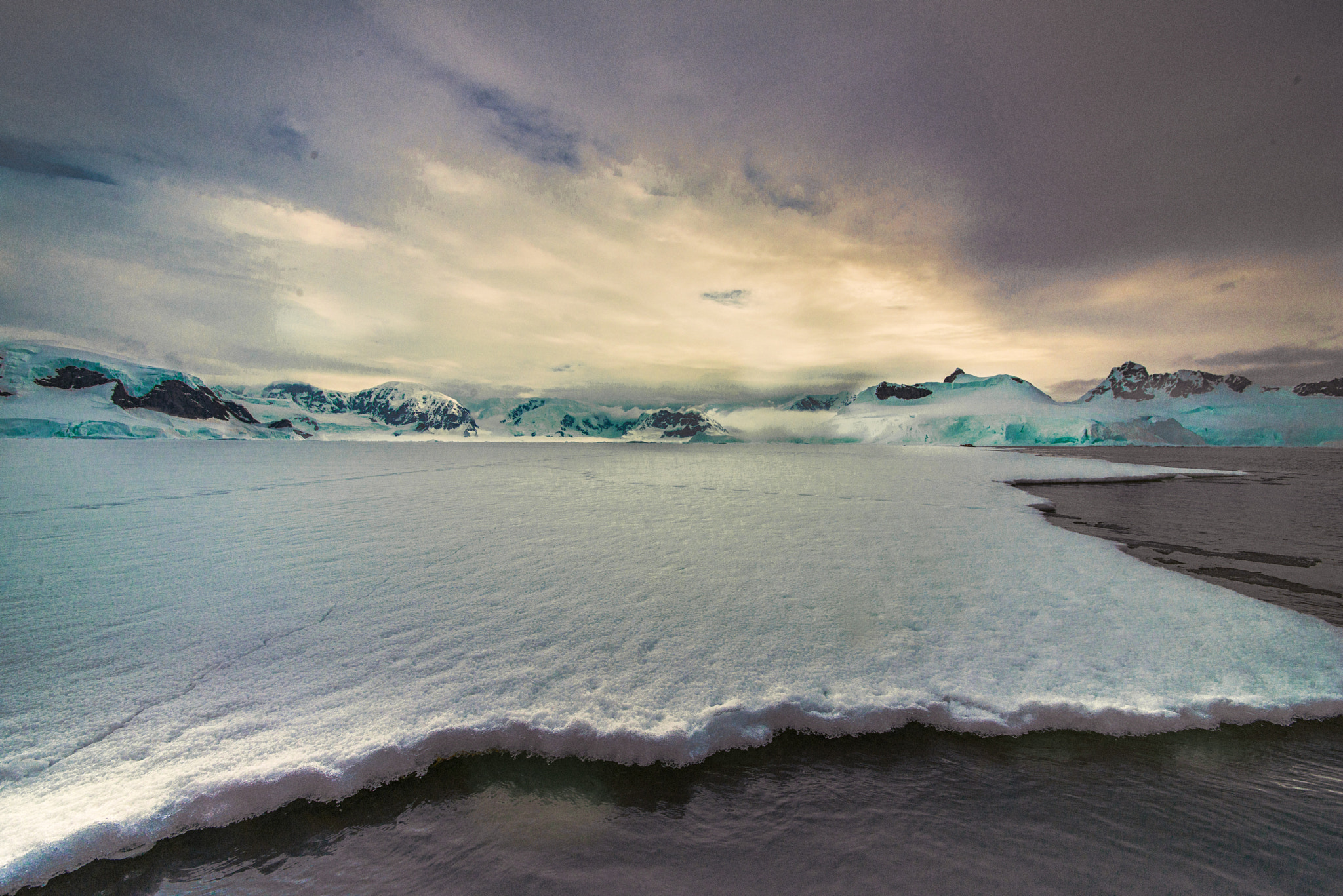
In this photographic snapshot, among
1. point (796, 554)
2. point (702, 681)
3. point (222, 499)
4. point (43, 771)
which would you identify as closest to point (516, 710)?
point (702, 681)

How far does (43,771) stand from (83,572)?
20.0 feet

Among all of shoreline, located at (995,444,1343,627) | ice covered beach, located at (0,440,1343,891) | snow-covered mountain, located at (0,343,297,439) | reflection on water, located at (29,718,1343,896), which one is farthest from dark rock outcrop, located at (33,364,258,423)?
shoreline, located at (995,444,1343,627)

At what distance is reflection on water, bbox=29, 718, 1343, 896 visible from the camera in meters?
2.58

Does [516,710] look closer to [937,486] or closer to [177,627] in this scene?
[177,627]

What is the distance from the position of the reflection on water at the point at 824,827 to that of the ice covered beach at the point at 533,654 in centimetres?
20

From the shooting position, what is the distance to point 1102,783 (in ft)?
11.0

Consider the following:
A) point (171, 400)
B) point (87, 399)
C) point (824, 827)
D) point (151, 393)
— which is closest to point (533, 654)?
point (824, 827)

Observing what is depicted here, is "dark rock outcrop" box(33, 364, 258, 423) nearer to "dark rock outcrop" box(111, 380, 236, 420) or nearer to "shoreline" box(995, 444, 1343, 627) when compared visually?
"dark rock outcrop" box(111, 380, 236, 420)

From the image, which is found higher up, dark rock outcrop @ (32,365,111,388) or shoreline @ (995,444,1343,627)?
dark rock outcrop @ (32,365,111,388)

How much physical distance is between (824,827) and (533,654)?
9.31 feet

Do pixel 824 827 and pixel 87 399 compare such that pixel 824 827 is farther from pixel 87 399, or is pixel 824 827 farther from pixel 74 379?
pixel 74 379

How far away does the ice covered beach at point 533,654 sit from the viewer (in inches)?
131

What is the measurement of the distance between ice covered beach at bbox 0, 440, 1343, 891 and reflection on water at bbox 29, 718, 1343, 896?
20cm

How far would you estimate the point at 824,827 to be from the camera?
9.75 feet
